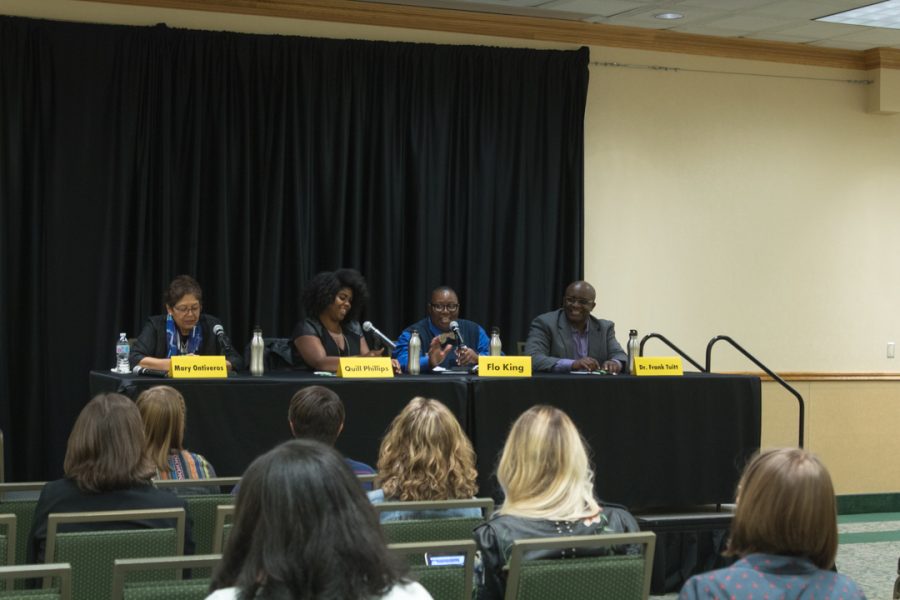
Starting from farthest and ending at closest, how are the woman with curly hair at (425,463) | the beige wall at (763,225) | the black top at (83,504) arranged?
the beige wall at (763,225) → the woman with curly hair at (425,463) → the black top at (83,504)

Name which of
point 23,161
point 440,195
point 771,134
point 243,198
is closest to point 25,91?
point 23,161

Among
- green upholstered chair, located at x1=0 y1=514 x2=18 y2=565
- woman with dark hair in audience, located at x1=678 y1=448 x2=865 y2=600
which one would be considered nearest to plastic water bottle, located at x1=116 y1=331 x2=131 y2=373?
green upholstered chair, located at x1=0 y1=514 x2=18 y2=565

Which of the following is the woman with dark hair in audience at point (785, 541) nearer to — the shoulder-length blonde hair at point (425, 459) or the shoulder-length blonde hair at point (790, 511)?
the shoulder-length blonde hair at point (790, 511)

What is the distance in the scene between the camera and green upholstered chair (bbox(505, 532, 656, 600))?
8.43ft

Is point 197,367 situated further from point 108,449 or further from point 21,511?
point 108,449

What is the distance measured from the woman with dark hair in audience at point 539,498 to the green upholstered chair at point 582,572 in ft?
0.29

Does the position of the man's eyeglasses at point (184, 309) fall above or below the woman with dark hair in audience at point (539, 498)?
above

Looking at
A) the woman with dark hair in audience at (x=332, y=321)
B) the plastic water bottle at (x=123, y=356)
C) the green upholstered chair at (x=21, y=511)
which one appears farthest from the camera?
the woman with dark hair in audience at (x=332, y=321)

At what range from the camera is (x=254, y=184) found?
22.8 feet

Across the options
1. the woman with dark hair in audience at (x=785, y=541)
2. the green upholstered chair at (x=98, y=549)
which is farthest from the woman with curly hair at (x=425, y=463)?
the woman with dark hair in audience at (x=785, y=541)

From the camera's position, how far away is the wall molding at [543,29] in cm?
697

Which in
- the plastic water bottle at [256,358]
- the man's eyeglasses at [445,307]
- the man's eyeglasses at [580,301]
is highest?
the man's eyeglasses at [580,301]

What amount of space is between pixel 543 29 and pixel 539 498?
5.31 meters

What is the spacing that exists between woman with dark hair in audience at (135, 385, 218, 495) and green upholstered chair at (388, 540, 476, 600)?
1658 millimetres
